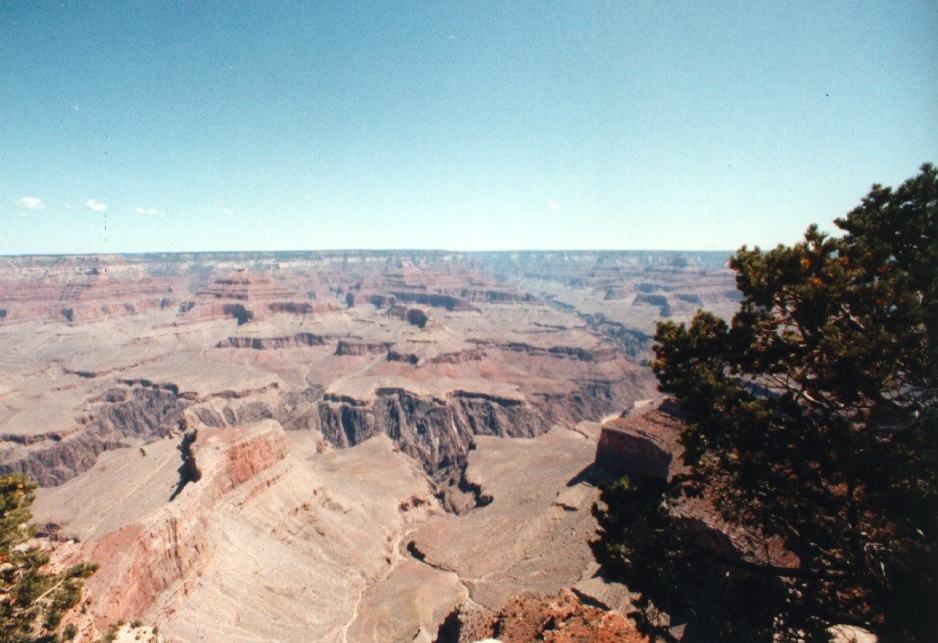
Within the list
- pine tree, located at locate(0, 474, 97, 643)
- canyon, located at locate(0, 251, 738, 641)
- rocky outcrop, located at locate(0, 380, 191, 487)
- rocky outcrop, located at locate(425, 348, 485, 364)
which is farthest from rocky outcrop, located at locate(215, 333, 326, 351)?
pine tree, located at locate(0, 474, 97, 643)

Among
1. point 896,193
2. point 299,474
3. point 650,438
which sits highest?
point 896,193

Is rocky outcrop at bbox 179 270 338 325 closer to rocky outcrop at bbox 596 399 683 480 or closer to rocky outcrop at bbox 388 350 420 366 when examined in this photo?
rocky outcrop at bbox 388 350 420 366

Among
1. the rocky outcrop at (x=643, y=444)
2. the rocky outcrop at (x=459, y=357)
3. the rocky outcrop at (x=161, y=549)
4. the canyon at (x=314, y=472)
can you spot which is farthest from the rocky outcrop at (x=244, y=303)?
the rocky outcrop at (x=643, y=444)

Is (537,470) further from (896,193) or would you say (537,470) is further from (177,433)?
(896,193)

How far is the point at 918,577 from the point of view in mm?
9898

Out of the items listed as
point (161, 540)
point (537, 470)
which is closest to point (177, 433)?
point (161, 540)

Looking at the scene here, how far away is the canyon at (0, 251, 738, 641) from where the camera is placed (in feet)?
111

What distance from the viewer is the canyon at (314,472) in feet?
111

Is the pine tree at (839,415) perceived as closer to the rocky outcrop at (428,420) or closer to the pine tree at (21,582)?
the pine tree at (21,582)

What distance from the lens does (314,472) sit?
59719mm

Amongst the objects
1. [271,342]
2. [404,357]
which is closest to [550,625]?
[404,357]

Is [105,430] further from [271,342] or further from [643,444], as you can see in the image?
[643,444]

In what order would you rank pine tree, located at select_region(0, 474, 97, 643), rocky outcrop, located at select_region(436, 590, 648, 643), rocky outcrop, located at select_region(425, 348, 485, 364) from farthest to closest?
rocky outcrop, located at select_region(425, 348, 485, 364)
rocky outcrop, located at select_region(436, 590, 648, 643)
pine tree, located at select_region(0, 474, 97, 643)

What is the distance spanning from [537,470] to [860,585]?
185 feet
